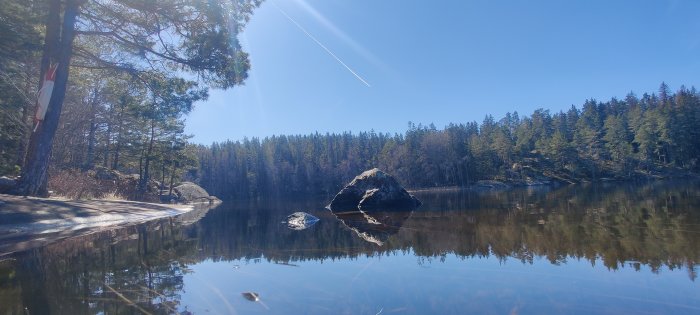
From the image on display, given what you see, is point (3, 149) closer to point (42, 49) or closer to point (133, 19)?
point (42, 49)

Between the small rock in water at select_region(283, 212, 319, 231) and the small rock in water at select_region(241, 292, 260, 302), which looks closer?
the small rock in water at select_region(241, 292, 260, 302)

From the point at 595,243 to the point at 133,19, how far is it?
16.5 meters

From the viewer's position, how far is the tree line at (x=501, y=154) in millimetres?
86500

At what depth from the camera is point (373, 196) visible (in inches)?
937

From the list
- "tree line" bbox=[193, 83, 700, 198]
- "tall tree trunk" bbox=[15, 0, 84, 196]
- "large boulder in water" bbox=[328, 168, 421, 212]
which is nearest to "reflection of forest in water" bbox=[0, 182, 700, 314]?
"tall tree trunk" bbox=[15, 0, 84, 196]

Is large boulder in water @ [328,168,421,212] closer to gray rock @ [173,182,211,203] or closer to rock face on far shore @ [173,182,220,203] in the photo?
rock face on far shore @ [173,182,220,203]

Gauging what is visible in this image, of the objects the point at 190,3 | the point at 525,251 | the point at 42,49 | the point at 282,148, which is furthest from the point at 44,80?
the point at 282,148

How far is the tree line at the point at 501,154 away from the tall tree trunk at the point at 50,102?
150ft

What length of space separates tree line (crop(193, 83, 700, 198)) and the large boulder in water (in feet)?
129

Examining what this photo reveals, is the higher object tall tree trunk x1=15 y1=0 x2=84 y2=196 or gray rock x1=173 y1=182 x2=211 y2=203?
tall tree trunk x1=15 y1=0 x2=84 y2=196

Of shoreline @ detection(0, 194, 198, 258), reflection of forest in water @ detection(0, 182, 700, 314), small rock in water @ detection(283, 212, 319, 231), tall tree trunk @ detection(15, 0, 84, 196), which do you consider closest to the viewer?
reflection of forest in water @ detection(0, 182, 700, 314)

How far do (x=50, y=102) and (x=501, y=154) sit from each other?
10018cm

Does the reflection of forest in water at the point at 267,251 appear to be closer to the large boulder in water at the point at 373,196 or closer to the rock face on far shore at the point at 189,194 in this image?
the large boulder in water at the point at 373,196

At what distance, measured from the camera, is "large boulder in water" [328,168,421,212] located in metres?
23.8
